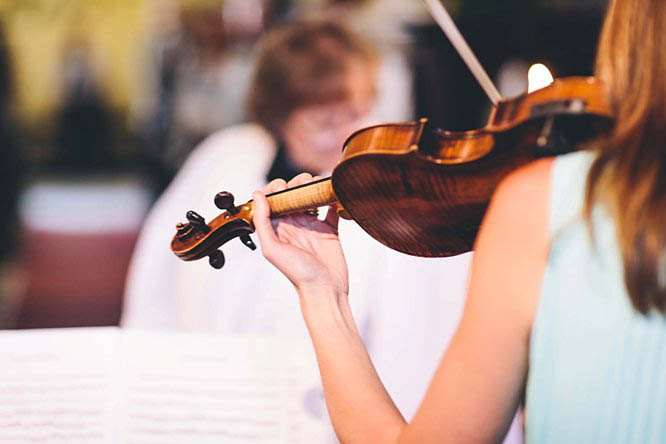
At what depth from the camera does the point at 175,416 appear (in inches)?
43.4

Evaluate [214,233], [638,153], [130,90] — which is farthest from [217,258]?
[130,90]

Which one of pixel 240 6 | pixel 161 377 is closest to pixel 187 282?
pixel 161 377

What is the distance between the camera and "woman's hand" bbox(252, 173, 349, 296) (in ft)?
3.41

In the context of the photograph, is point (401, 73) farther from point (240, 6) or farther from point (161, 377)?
point (161, 377)

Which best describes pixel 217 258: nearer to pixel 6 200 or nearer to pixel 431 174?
pixel 431 174

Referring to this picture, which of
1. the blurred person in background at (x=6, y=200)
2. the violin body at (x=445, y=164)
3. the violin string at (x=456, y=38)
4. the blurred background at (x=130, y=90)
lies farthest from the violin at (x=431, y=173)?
the blurred person in background at (x=6, y=200)

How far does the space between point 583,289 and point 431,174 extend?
27 centimetres

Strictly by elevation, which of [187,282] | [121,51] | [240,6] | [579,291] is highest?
[121,51]

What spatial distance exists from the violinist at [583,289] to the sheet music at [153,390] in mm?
408

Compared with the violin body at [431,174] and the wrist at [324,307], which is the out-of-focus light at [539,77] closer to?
the violin body at [431,174]

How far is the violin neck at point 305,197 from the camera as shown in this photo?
1069 millimetres

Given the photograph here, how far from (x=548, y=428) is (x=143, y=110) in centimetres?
696

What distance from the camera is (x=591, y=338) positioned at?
0.72 meters

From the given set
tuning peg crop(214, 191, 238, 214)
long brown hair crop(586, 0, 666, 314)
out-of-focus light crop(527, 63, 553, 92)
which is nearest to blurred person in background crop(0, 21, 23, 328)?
tuning peg crop(214, 191, 238, 214)
